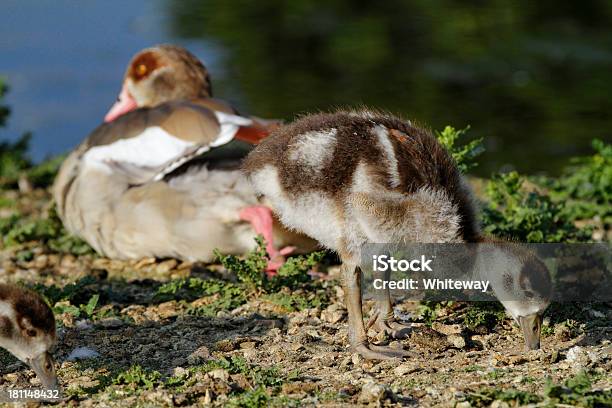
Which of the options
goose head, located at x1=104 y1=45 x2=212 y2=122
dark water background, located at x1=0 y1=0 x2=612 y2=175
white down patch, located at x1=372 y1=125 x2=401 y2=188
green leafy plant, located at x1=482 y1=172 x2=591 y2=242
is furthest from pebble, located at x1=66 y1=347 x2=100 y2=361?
dark water background, located at x1=0 y1=0 x2=612 y2=175

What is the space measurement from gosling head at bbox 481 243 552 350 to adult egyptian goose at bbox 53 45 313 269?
191cm

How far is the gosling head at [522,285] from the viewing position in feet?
16.5

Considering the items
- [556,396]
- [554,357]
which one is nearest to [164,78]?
[554,357]

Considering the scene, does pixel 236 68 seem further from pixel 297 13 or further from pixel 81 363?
pixel 81 363

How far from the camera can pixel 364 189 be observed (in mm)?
4996

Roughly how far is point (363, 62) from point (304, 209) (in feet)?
29.1

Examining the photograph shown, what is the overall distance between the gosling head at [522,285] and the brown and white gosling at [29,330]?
208 centimetres

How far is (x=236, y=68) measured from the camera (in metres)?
13.4

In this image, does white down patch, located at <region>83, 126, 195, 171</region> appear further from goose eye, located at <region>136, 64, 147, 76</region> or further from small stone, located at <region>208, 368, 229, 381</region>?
small stone, located at <region>208, 368, 229, 381</region>

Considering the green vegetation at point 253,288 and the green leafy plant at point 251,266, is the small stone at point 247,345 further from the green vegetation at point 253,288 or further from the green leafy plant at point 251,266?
the green leafy plant at point 251,266

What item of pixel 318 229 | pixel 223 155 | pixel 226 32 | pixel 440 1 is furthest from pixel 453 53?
pixel 318 229

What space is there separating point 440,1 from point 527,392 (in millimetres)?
12283

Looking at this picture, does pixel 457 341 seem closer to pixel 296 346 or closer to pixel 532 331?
pixel 532 331

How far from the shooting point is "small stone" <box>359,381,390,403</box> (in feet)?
14.6
